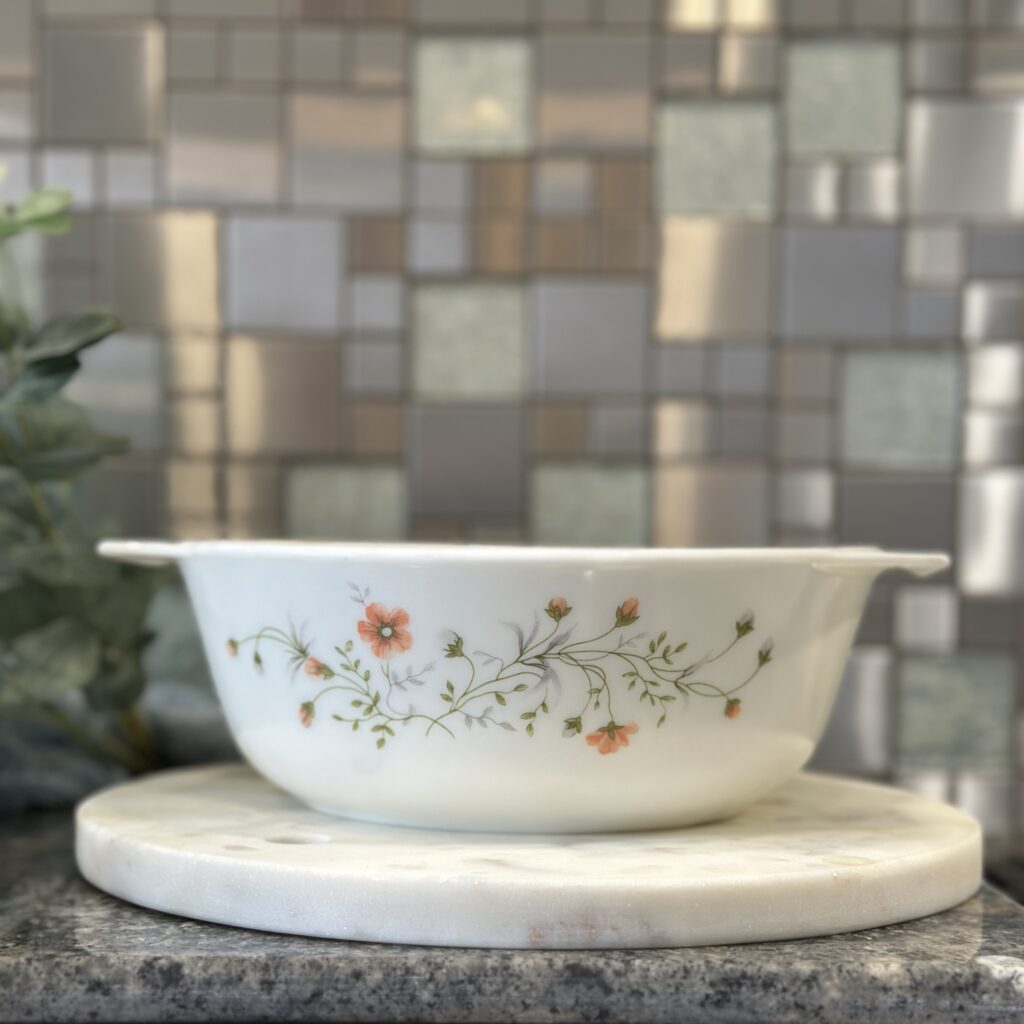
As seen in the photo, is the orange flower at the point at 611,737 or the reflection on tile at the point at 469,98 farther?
the reflection on tile at the point at 469,98

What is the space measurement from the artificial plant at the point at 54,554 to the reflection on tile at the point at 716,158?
1.46 feet

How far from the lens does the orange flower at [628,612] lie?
1.85 ft

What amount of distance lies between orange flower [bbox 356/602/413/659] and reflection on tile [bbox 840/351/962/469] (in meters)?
0.51

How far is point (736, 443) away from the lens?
38.0 inches

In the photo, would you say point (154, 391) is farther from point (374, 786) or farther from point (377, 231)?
point (374, 786)

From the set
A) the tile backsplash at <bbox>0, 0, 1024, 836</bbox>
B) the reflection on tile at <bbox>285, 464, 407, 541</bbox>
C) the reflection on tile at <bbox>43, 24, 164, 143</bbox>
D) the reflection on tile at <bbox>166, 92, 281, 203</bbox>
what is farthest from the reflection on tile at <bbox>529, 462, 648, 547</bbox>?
the reflection on tile at <bbox>43, 24, 164, 143</bbox>

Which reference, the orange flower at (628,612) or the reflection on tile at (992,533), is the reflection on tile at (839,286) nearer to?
the reflection on tile at (992,533)

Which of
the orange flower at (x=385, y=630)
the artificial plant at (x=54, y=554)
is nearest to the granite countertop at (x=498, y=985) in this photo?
the orange flower at (x=385, y=630)

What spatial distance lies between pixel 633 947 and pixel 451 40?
71 cm

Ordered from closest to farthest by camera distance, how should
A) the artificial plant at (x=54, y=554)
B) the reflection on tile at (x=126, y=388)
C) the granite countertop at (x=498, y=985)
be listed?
the granite countertop at (x=498, y=985)
the artificial plant at (x=54, y=554)
the reflection on tile at (x=126, y=388)

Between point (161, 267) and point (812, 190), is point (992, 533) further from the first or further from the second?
point (161, 267)

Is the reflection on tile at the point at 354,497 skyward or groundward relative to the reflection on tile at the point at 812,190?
groundward

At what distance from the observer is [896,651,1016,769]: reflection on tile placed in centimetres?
97

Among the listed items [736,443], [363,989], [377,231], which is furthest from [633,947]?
[377,231]
